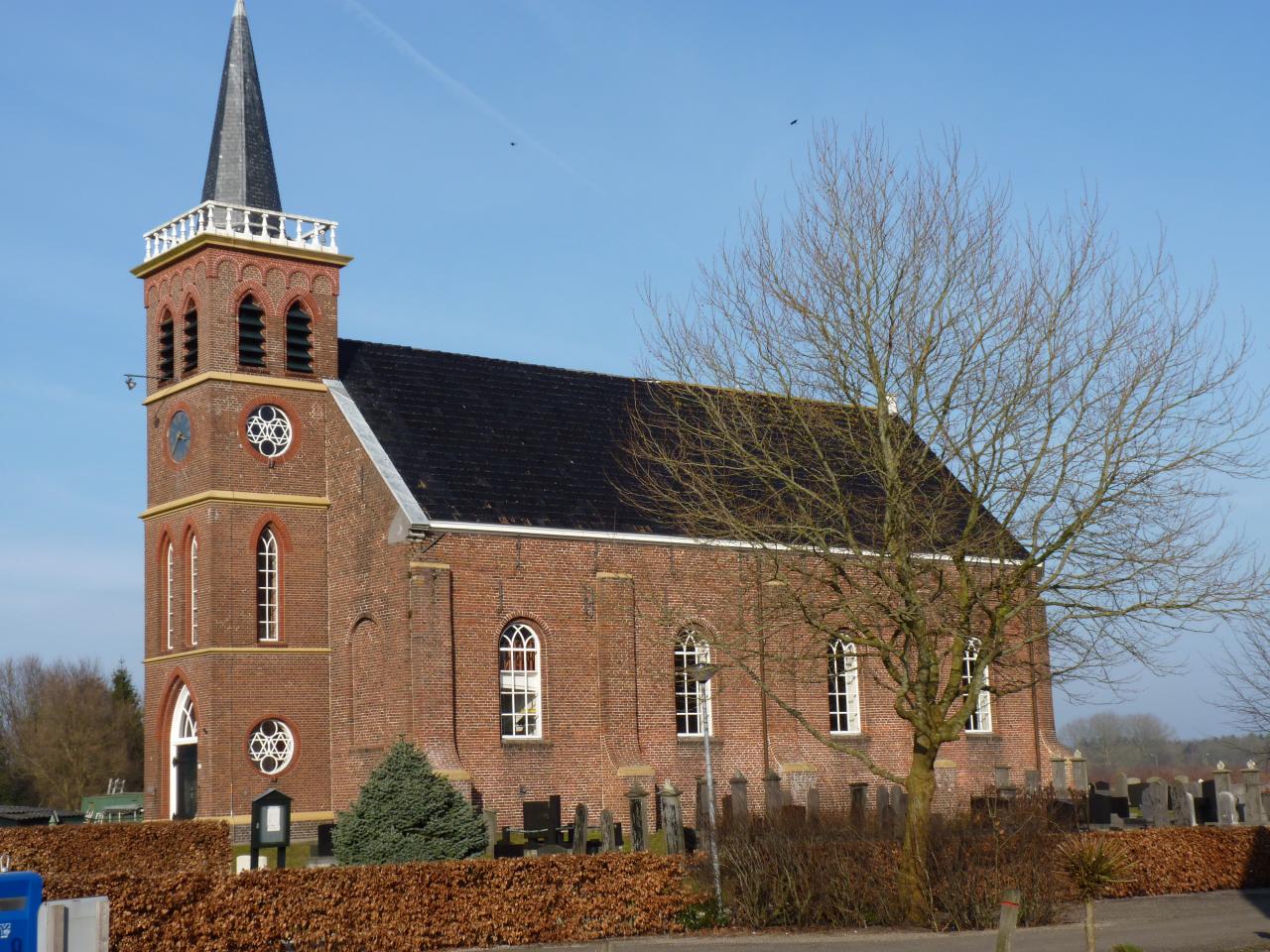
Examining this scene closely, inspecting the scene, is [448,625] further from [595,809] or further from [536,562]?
[595,809]

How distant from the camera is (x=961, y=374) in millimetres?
19312

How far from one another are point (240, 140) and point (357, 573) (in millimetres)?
10171

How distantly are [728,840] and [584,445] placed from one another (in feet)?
56.3

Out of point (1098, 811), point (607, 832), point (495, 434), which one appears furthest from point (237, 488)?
point (1098, 811)

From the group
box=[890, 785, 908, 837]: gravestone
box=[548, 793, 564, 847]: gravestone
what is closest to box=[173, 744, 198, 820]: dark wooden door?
box=[548, 793, 564, 847]: gravestone

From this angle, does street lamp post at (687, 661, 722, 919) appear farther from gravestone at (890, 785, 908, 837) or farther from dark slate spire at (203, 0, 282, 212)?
dark slate spire at (203, 0, 282, 212)

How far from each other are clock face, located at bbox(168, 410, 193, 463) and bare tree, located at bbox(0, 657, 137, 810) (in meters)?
37.8

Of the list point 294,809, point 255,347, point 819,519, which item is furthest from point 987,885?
point 255,347

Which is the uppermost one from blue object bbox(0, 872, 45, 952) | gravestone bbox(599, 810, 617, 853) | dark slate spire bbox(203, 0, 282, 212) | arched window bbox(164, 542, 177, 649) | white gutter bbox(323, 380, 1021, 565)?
dark slate spire bbox(203, 0, 282, 212)

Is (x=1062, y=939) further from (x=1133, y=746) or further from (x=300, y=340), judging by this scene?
(x=1133, y=746)

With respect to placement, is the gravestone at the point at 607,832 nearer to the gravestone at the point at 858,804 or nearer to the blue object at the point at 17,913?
the gravestone at the point at 858,804

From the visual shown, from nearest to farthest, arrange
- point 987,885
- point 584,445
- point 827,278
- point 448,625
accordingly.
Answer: point 987,885, point 827,278, point 448,625, point 584,445

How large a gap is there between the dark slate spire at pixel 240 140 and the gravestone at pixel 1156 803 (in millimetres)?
21887

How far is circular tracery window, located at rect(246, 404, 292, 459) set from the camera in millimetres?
32562
